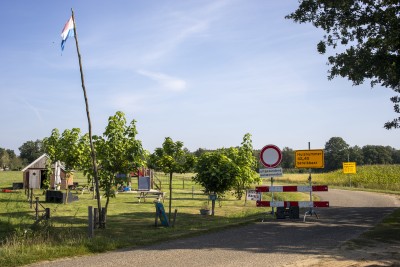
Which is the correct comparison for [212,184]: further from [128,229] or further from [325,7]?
[325,7]

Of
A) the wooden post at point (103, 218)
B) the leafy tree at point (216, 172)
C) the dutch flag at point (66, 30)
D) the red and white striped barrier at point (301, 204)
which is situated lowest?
the wooden post at point (103, 218)

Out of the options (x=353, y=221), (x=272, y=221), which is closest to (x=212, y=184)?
(x=272, y=221)

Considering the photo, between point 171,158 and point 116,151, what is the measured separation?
83.5 inches

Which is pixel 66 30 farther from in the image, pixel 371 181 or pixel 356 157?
pixel 356 157

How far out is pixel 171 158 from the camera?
47.6 feet

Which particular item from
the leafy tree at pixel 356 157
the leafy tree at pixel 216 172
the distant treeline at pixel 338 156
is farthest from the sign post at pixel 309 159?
the leafy tree at pixel 356 157

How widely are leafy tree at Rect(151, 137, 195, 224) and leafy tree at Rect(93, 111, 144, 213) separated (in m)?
0.95

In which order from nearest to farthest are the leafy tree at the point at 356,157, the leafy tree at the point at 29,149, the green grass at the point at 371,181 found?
1. the green grass at the point at 371,181
2. the leafy tree at the point at 356,157
3. the leafy tree at the point at 29,149

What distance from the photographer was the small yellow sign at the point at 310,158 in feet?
50.3

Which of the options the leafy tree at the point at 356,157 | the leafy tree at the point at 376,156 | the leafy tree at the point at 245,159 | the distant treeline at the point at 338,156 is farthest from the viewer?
the leafy tree at the point at 376,156

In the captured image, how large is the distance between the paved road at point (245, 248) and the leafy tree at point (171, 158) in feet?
12.2

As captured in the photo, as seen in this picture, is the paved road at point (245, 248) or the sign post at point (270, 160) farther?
the sign post at point (270, 160)

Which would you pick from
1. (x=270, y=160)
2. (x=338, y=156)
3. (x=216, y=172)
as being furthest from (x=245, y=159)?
(x=338, y=156)

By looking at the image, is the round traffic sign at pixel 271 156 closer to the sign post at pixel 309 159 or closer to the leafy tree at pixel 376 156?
the sign post at pixel 309 159
